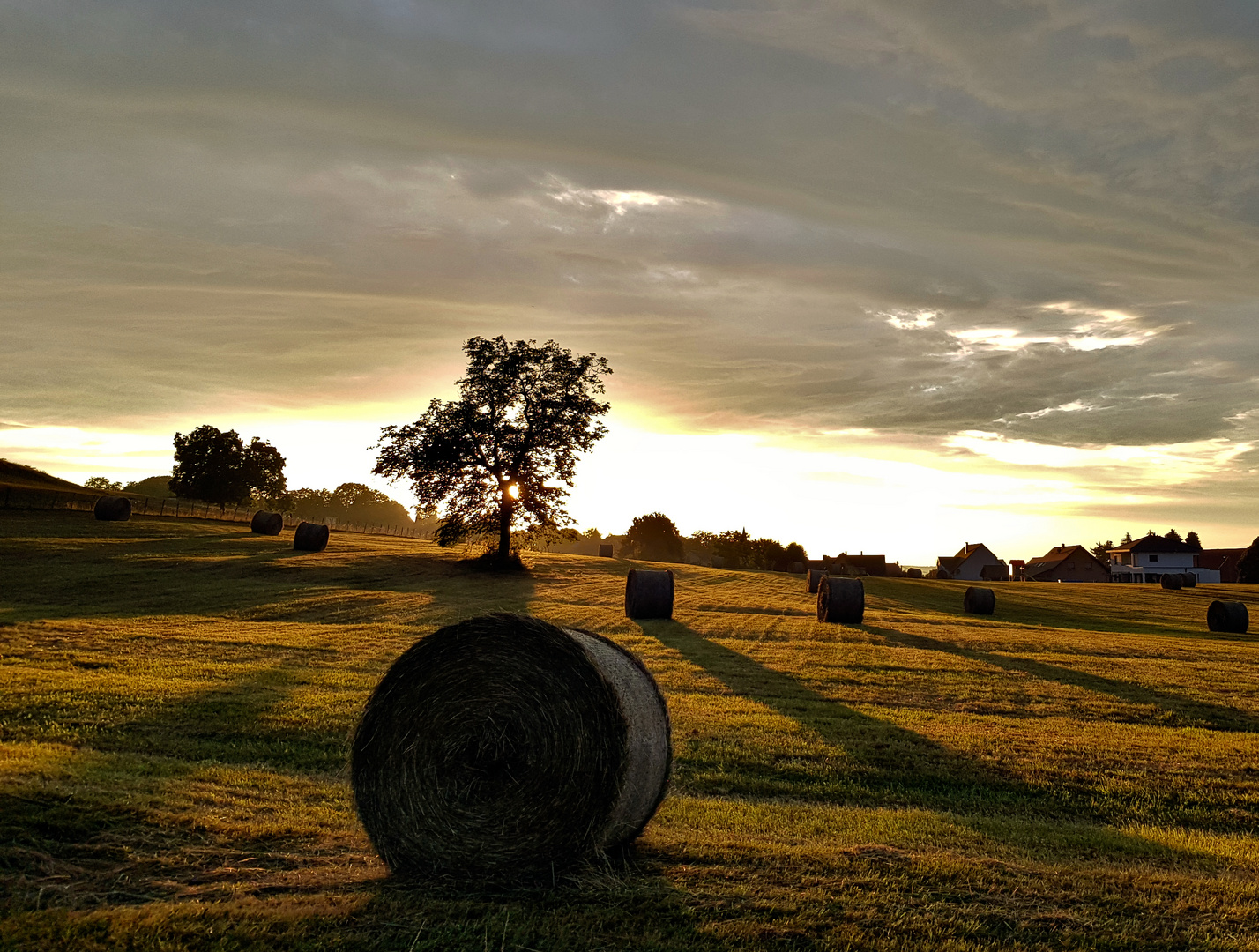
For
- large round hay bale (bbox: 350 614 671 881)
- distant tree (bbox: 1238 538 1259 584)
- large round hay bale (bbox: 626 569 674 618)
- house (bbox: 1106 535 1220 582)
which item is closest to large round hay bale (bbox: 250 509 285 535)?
large round hay bale (bbox: 626 569 674 618)

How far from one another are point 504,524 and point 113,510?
26.2 meters

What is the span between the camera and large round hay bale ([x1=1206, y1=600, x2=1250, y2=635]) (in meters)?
36.9

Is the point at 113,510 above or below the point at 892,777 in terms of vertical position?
above

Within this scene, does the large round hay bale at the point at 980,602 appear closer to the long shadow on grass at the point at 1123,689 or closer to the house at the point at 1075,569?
the long shadow on grass at the point at 1123,689

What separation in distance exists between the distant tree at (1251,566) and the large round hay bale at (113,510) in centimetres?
10064

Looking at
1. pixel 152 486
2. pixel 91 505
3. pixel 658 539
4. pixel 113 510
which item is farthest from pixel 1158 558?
pixel 152 486

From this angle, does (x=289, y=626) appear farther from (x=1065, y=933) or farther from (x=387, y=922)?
(x=1065, y=933)

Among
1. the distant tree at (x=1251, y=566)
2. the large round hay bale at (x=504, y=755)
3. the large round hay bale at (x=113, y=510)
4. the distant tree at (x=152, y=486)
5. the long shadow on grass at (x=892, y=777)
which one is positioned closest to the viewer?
the large round hay bale at (x=504, y=755)

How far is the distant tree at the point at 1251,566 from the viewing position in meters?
91.9

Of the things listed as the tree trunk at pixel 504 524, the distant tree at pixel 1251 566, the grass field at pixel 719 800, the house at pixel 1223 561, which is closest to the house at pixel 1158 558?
the house at pixel 1223 561

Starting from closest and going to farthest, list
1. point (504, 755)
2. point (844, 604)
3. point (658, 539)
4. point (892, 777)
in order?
point (504, 755), point (892, 777), point (844, 604), point (658, 539)

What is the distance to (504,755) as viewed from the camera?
8.48m

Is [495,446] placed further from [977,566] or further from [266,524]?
[977,566]

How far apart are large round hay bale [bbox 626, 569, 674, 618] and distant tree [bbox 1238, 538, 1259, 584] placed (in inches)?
3384
